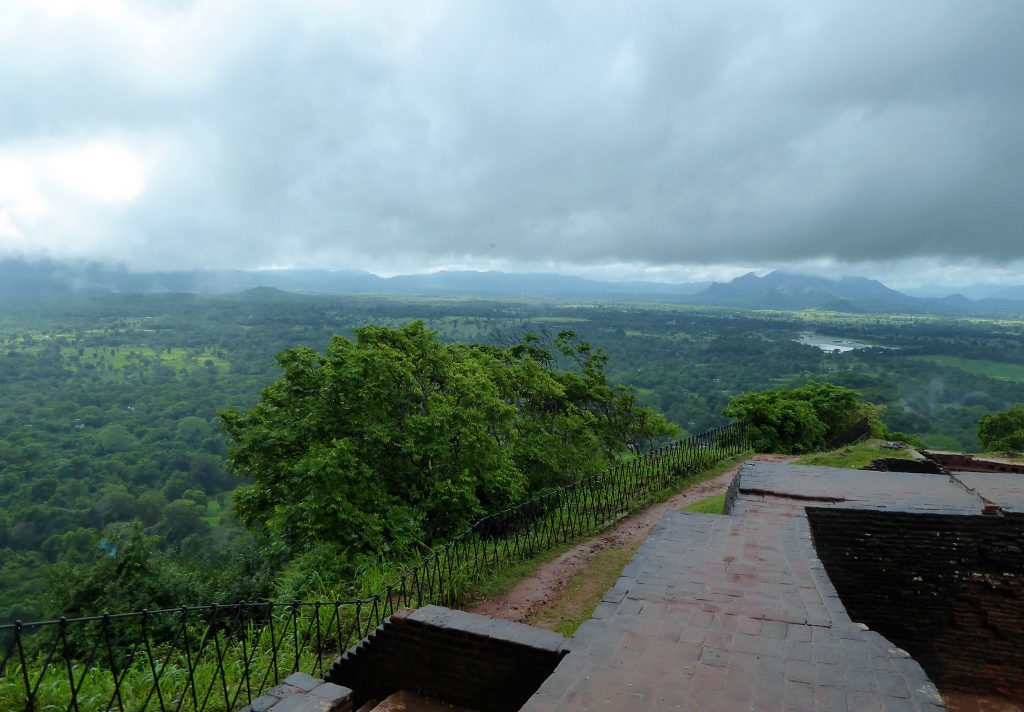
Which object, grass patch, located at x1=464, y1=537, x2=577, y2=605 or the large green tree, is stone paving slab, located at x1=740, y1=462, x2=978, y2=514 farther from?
the large green tree

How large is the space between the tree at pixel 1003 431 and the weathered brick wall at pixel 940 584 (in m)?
23.7

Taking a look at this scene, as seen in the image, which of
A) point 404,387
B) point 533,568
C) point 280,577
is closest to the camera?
point 533,568

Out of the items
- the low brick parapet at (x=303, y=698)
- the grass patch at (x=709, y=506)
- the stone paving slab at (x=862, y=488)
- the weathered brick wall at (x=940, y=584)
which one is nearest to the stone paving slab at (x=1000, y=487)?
the stone paving slab at (x=862, y=488)

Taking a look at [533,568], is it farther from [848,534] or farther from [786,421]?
[786,421]

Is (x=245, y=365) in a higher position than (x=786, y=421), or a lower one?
lower

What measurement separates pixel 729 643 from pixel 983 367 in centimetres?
12346

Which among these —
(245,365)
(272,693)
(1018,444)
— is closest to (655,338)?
(245,365)

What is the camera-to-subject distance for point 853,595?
22.6 feet

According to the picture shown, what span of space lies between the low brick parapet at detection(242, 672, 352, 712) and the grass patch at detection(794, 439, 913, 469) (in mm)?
11087

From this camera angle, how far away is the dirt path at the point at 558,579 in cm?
773

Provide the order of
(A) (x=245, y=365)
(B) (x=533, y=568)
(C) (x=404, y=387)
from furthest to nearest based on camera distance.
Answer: (A) (x=245, y=365) → (C) (x=404, y=387) → (B) (x=533, y=568)

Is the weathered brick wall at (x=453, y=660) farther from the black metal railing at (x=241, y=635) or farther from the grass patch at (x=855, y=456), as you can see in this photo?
the grass patch at (x=855, y=456)

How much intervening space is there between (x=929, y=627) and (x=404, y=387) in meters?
9.90

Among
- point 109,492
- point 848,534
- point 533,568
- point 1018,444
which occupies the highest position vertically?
Result: point 848,534
